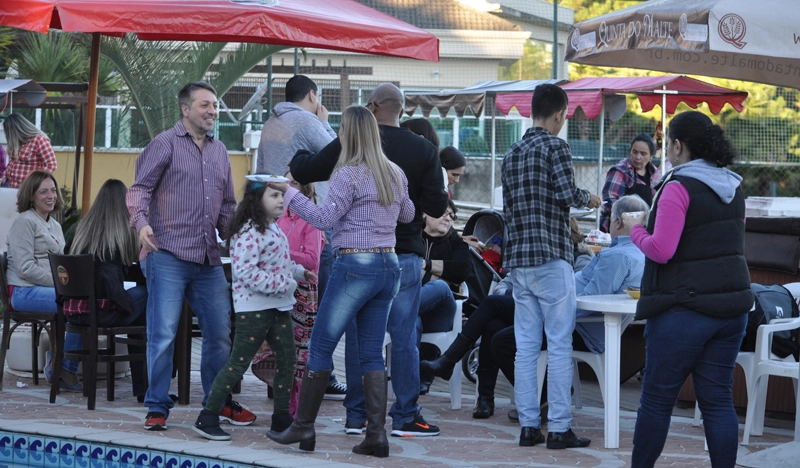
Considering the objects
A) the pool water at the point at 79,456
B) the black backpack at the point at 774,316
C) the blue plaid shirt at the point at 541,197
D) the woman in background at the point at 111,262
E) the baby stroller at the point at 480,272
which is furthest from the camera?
the baby stroller at the point at 480,272

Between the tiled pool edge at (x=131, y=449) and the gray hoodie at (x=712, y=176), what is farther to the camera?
the tiled pool edge at (x=131, y=449)

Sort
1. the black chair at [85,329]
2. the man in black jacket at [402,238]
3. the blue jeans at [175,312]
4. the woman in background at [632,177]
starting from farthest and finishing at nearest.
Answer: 1. the woman in background at [632,177]
2. the black chair at [85,329]
3. the blue jeans at [175,312]
4. the man in black jacket at [402,238]

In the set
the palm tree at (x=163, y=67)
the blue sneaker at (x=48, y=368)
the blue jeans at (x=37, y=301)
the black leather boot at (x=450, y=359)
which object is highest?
the palm tree at (x=163, y=67)

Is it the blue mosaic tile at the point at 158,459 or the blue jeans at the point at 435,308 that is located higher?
the blue jeans at the point at 435,308

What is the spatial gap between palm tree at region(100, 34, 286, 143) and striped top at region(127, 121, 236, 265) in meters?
5.94

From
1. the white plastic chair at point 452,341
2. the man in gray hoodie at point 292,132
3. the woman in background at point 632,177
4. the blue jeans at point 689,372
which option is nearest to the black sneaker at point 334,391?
the white plastic chair at point 452,341

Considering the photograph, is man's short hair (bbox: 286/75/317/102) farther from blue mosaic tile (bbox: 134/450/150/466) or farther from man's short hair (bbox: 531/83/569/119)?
blue mosaic tile (bbox: 134/450/150/466)

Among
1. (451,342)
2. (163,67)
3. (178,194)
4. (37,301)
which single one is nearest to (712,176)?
(178,194)

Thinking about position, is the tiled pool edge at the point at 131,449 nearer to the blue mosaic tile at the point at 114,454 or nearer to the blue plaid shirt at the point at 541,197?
the blue mosaic tile at the point at 114,454

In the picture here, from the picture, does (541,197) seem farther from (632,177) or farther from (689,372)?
(632,177)

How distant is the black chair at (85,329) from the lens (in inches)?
242

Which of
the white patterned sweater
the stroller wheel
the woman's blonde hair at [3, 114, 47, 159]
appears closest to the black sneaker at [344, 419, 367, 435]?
the white patterned sweater

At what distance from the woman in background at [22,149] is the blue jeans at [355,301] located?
6805mm

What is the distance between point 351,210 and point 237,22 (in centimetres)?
174
